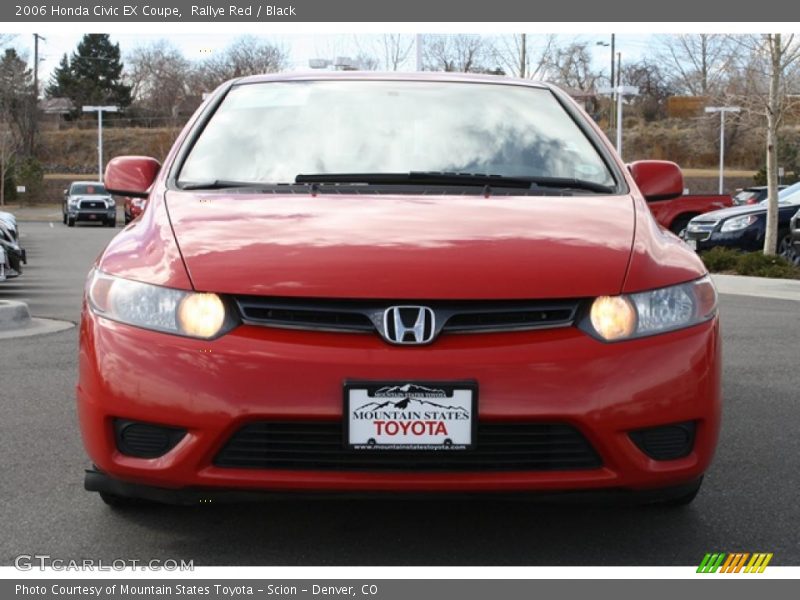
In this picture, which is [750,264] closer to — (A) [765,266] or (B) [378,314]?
(A) [765,266]

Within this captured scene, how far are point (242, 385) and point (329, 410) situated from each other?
0.25m

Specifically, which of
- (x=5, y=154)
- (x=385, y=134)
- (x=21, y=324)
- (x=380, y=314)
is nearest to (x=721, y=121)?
(x=21, y=324)

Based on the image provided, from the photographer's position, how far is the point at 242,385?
3229mm

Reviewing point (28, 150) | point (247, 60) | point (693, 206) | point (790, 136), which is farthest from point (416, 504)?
point (28, 150)

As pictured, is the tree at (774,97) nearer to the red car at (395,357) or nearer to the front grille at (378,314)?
the red car at (395,357)

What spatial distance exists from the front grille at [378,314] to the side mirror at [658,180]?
1.64m

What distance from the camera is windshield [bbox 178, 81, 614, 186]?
440 cm

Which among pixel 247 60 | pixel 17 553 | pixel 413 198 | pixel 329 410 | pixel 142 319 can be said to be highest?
pixel 247 60

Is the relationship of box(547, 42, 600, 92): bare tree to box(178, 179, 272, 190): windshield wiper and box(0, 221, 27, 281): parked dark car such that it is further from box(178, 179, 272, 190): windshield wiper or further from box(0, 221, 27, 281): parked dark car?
box(178, 179, 272, 190): windshield wiper

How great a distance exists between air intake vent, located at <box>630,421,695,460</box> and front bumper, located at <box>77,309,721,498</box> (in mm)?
27

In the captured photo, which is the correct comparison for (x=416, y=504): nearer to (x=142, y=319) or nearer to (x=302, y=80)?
(x=142, y=319)

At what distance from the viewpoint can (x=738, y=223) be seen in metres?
18.2

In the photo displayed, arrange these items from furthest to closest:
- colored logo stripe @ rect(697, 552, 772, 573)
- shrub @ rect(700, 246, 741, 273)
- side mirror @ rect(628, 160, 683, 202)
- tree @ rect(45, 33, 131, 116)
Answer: tree @ rect(45, 33, 131, 116), shrub @ rect(700, 246, 741, 273), side mirror @ rect(628, 160, 683, 202), colored logo stripe @ rect(697, 552, 772, 573)

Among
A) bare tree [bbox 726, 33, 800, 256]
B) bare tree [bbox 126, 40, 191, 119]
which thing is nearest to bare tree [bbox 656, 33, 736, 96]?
bare tree [bbox 726, 33, 800, 256]
